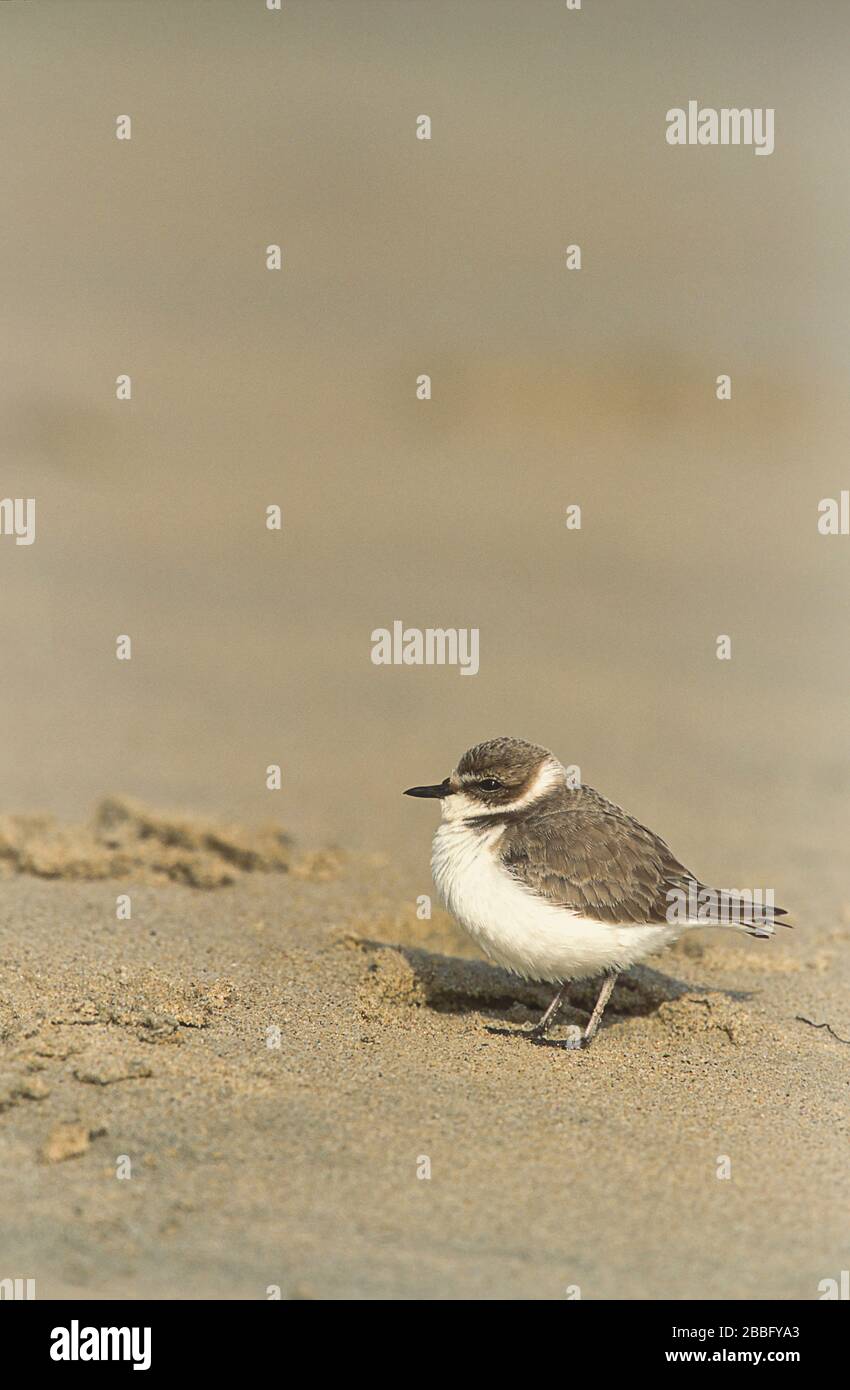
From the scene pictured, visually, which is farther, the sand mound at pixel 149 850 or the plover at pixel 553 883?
the sand mound at pixel 149 850

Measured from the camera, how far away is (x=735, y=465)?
19.3 metres

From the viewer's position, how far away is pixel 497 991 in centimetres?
591

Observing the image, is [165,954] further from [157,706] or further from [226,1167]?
[157,706]

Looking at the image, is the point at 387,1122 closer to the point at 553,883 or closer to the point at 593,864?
the point at 553,883

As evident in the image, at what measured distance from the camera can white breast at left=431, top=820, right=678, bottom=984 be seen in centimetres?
527

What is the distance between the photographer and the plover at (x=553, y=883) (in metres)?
5.30

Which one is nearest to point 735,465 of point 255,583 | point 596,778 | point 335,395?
point 335,395

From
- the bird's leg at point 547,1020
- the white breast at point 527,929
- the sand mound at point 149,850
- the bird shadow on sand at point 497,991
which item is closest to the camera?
the white breast at point 527,929

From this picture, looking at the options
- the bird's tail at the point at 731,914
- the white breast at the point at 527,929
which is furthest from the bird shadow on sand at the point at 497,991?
the bird's tail at the point at 731,914

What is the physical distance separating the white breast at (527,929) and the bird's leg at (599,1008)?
0.07 metres

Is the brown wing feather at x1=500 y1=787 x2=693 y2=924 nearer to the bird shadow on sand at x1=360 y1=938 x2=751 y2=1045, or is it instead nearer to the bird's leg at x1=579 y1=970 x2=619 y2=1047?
the bird's leg at x1=579 y1=970 x2=619 y2=1047

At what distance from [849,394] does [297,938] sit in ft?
59.4

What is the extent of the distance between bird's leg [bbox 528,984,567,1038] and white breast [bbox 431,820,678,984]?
3.5 inches

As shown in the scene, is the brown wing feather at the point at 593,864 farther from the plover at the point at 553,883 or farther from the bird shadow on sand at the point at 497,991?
the bird shadow on sand at the point at 497,991
